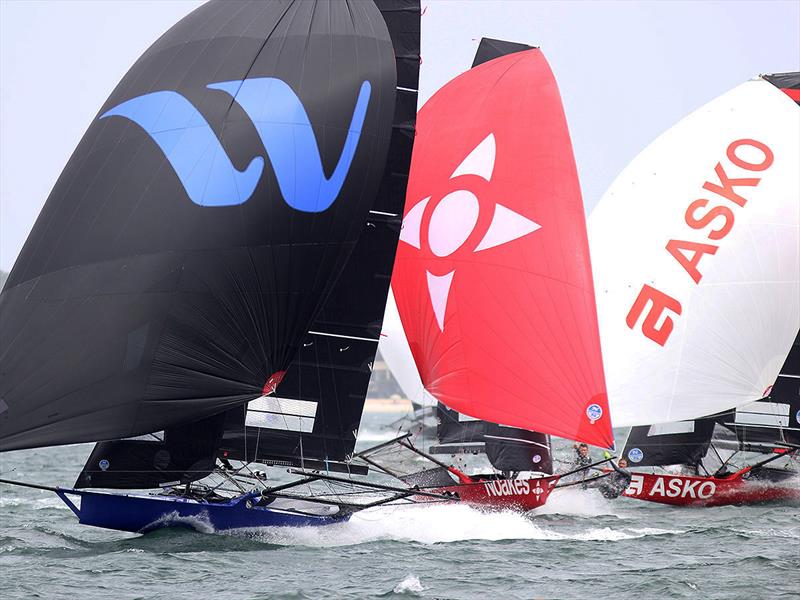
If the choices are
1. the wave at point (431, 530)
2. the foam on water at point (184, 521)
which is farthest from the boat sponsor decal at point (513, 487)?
the foam on water at point (184, 521)

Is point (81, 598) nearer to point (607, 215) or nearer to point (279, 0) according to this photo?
point (279, 0)

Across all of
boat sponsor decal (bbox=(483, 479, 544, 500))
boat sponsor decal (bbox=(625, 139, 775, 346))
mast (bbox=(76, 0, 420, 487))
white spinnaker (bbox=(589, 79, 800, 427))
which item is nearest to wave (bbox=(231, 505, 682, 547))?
boat sponsor decal (bbox=(483, 479, 544, 500))

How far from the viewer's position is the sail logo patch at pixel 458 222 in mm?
18875

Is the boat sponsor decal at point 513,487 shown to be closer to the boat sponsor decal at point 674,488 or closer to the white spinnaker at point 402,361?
the boat sponsor decal at point 674,488

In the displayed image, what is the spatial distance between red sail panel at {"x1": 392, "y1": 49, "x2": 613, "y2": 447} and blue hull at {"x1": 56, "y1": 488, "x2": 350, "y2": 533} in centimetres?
339

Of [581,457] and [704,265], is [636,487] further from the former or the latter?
[704,265]

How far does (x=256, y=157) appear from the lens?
15477 mm

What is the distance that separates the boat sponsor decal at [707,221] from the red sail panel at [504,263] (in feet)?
13.4

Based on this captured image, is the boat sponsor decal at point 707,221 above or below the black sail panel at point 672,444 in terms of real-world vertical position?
above

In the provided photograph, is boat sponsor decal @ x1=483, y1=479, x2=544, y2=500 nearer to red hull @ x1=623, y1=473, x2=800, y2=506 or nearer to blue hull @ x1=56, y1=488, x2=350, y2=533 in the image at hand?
red hull @ x1=623, y1=473, x2=800, y2=506

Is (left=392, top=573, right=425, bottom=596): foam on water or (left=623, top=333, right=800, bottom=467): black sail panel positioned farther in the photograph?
(left=623, top=333, right=800, bottom=467): black sail panel

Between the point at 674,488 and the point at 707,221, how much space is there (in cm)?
452

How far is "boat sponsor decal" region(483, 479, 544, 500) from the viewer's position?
20688 mm

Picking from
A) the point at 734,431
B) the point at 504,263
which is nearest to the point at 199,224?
the point at 504,263
